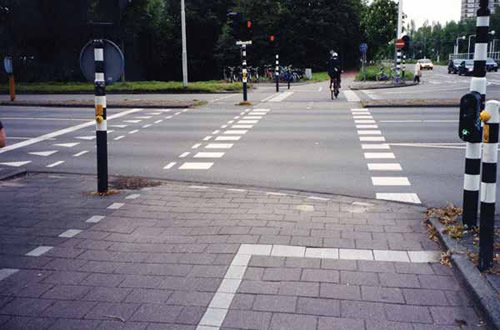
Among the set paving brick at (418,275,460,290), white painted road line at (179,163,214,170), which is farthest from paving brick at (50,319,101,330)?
white painted road line at (179,163,214,170)

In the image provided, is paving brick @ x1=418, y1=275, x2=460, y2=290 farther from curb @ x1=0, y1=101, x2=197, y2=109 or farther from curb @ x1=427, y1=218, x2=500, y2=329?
curb @ x1=0, y1=101, x2=197, y2=109

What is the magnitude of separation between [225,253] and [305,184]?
3.76 m

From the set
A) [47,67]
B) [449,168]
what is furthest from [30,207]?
[47,67]

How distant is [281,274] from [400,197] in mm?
3664

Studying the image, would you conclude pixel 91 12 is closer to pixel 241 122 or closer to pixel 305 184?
pixel 305 184

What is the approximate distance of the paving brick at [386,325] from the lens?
379 cm

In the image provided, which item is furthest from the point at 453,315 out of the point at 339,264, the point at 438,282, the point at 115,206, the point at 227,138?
the point at 227,138

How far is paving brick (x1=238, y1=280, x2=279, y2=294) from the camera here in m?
4.45

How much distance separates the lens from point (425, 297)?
430cm

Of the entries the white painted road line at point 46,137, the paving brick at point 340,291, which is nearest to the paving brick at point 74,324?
the paving brick at point 340,291

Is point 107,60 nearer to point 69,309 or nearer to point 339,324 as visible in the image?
point 69,309

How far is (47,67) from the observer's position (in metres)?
44.8

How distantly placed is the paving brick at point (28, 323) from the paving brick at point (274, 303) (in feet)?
4.76

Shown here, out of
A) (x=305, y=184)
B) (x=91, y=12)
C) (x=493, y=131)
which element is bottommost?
(x=305, y=184)
